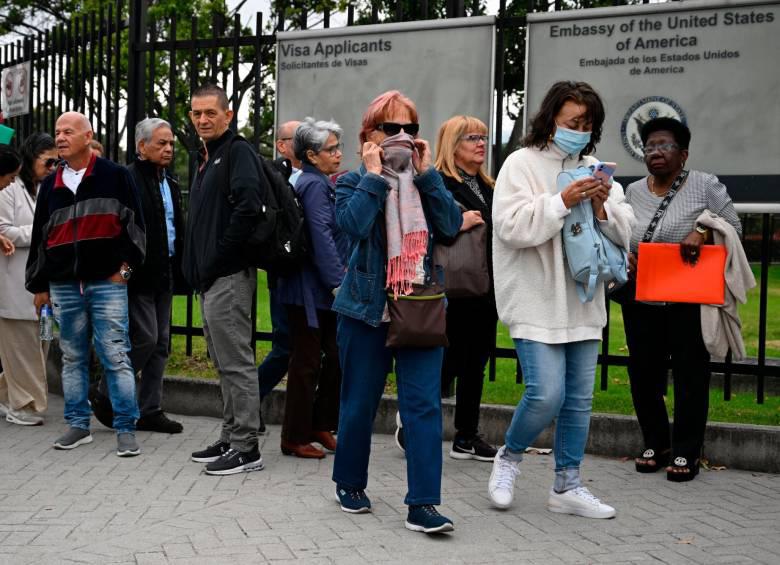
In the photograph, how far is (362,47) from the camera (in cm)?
707

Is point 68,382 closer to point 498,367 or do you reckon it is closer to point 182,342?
point 182,342

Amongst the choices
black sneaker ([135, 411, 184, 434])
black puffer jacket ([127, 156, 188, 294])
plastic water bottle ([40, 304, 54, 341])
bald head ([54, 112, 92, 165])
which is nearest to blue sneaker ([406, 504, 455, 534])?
black sneaker ([135, 411, 184, 434])

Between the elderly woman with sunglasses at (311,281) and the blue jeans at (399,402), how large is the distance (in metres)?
1.31

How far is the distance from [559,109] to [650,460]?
6.91ft

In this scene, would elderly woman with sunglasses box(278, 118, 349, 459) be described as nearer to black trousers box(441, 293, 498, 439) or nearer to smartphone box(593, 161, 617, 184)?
black trousers box(441, 293, 498, 439)

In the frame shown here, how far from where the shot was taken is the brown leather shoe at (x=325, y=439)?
6219mm

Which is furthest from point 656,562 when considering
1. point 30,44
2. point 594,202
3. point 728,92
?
point 30,44

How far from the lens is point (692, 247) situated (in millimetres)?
5457

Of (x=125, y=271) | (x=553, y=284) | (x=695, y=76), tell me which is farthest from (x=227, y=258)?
(x=695, y=76)

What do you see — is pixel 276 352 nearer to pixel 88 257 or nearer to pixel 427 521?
pixel 88 257

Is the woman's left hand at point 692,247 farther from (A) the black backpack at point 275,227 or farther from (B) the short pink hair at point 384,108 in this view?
(A) the black backpack at point 275,227

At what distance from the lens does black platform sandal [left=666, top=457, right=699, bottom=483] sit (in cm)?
551

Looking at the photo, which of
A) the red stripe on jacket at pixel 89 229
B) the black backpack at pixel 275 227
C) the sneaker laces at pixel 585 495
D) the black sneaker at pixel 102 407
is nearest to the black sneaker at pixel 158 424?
the black sneaker at pixel 102 407

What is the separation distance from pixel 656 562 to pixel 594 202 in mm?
1570
